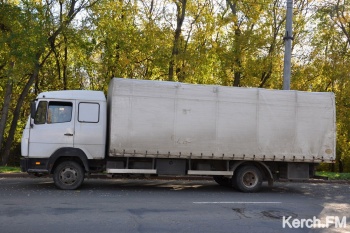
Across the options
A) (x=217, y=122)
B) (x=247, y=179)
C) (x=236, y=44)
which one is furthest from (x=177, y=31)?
(x=247, y=179)

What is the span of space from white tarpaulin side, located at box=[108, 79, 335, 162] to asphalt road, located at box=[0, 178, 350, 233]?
4.29 ft

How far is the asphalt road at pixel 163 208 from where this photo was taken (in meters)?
7.34

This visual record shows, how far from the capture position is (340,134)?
2848cm

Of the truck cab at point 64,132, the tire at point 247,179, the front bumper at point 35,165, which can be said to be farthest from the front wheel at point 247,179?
the front bumper at point 35,165

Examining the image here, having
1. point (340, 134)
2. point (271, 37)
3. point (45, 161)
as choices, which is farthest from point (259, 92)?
point (340, 134)

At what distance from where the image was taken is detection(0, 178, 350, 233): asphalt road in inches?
289

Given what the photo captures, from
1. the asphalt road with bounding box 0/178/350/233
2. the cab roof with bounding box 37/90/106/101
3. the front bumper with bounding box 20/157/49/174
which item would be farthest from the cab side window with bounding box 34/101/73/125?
the asphalt road with bounding box 0/178/350/233

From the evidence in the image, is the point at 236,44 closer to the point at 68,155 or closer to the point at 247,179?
the point at 247,179

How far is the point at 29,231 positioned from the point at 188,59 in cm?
1499

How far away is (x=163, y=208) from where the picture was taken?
9.11 metres

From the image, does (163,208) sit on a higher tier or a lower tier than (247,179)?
lower

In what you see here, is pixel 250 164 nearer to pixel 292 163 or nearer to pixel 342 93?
pixel 292 163

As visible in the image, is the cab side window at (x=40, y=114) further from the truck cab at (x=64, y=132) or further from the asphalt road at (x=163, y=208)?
the asphalt road at (x=163, y=208)

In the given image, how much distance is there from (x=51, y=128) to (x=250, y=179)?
628 centimetres
